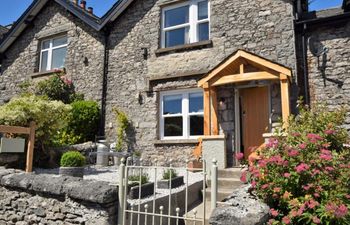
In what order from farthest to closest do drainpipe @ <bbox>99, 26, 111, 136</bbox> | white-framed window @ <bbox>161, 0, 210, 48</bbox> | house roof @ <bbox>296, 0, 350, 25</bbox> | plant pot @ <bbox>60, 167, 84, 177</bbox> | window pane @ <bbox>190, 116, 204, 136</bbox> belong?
drainpipe @ <bbox>99, 26, 111, 136</bbox>, white-framed window @ <bbox>161, 0, 210, 48</bbox>, window pane @ <bbox>190, 116, 204, 136</bbox>, house roof @ <bbox>296, 0, 350, 25</bbox>, plant pot @ <bbox>60, 167, 84, 177</bbox>

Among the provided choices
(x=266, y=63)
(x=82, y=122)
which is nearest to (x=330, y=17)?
(x=266, y=63)

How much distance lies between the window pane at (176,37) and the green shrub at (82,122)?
3.76 meters

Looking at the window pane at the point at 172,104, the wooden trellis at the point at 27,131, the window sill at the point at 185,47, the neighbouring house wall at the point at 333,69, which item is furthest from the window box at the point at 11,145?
the neighbouring house wall at the point at 333,69

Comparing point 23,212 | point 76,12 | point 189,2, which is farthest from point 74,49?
point 23,212

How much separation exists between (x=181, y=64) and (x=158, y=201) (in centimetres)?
614

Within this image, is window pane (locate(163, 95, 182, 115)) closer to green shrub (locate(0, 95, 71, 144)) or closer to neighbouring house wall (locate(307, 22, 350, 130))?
green shrub (locate(0, 95, 71, 144))

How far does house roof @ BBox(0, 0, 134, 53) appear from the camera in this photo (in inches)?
468

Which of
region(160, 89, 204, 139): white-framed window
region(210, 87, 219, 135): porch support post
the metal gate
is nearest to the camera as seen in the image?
the metal gate

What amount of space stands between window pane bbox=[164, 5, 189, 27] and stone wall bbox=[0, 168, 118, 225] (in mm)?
7479

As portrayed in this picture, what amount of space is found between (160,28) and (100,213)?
26.9 ft

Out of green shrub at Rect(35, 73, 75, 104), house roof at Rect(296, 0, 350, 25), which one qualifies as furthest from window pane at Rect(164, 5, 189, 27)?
green shrub at Rect(35, 73, 75, 104)

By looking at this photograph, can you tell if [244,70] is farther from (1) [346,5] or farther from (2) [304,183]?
(2) [304,183]

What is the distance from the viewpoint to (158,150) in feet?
33.6

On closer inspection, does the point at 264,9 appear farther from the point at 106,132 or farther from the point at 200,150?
the point at 106,132
